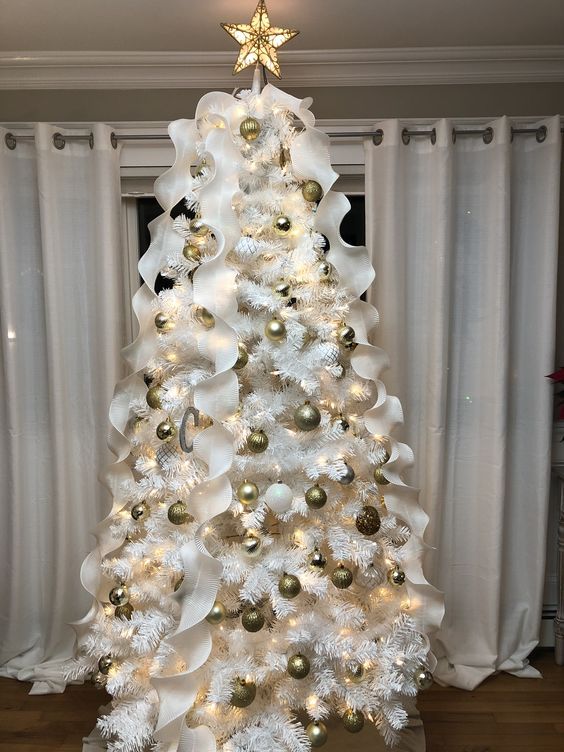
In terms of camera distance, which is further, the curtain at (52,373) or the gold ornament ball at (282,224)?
the curtain at (52,373)

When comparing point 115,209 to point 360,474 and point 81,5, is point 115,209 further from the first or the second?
point 360,474

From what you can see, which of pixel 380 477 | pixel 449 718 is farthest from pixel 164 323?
pixel 449 718

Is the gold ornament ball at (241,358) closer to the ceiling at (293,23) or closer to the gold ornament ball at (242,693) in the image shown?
the gold ornament ball at (242,693)

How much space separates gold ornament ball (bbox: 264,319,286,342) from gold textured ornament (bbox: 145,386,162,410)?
0.38 metres

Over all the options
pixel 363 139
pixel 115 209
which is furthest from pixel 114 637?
pixel 363 139

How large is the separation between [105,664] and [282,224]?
4.52 feet

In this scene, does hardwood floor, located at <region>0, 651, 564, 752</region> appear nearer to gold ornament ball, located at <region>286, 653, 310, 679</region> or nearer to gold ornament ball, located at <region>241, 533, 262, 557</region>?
gold ornament ball, located at <region>286, 653, 310, 679</region>

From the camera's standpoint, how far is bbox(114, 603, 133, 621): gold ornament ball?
2023 millimetres

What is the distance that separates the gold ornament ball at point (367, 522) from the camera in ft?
6.23

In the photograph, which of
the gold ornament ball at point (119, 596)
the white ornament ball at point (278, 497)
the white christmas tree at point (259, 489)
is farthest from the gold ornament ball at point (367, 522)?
the gold ornament ball at point (119, 596)

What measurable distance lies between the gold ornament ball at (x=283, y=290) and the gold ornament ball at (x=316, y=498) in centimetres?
53

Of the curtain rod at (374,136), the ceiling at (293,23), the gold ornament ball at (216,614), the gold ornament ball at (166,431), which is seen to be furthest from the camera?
the curtain rod at (374,136)

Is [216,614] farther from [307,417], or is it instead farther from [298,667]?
[307,417]

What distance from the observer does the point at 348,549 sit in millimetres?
1860
